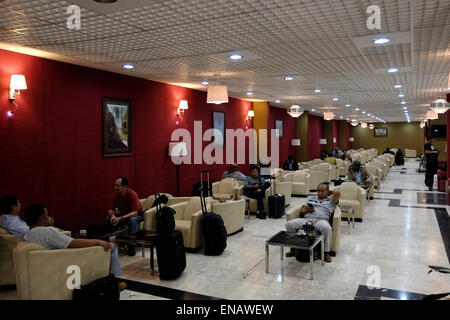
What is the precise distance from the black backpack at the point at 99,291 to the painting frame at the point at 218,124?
7.32 metres

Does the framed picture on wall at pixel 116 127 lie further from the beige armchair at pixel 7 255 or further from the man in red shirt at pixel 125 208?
the beige armchair at pixel 7 255

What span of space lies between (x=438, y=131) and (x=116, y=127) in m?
17.4

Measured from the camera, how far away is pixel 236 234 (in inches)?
266

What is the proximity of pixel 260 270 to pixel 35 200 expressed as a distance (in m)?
3.54

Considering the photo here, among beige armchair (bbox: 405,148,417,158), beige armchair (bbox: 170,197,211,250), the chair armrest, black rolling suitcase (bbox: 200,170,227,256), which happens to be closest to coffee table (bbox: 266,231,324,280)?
the chair armrest

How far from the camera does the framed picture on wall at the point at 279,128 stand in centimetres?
1519

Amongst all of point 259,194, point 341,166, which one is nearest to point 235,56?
point 259,194

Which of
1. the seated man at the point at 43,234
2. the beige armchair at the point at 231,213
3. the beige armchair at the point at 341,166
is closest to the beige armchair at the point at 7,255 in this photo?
the seated man at the point at 43,234

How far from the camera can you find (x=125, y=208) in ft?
18.9

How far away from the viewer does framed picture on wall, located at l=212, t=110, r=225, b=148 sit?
10898 mm

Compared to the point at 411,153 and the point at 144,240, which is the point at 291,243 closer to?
Result: the point at 144,240

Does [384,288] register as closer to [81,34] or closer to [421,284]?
[421,284]

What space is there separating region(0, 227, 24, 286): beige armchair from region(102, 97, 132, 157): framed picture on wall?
2.89m

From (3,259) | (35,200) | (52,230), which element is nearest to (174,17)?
(52,230)
